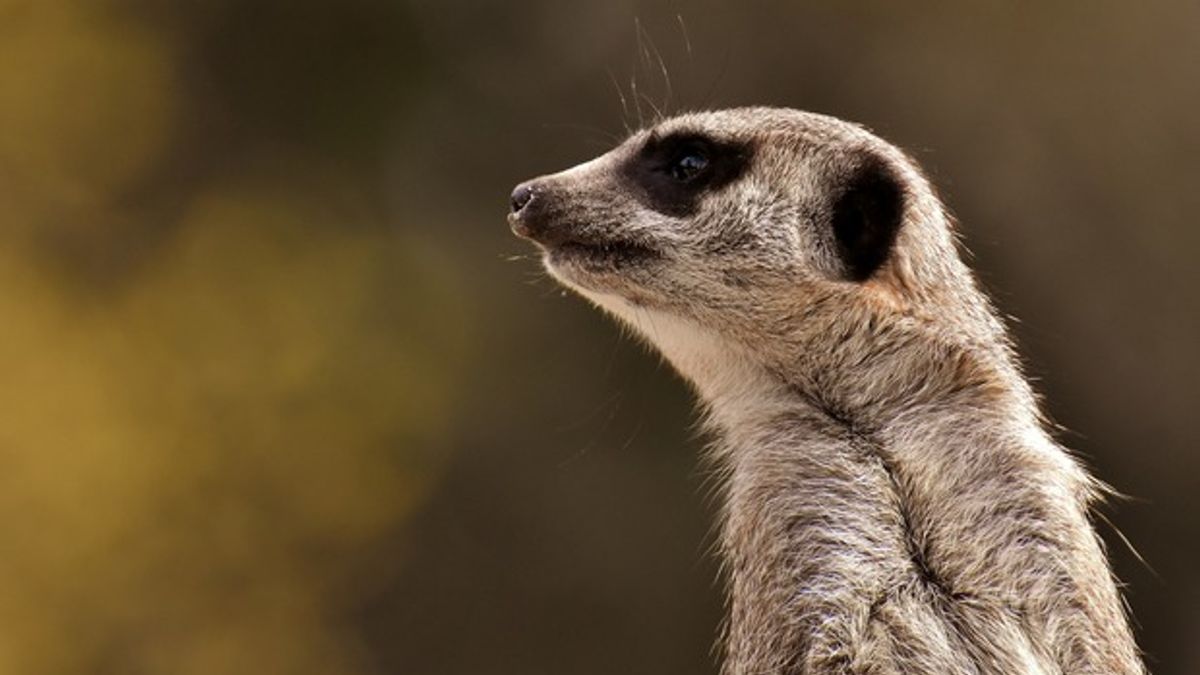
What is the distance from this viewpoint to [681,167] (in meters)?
3.19

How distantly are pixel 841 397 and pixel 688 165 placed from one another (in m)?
0.54

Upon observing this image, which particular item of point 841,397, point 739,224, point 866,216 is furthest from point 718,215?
point 841,397

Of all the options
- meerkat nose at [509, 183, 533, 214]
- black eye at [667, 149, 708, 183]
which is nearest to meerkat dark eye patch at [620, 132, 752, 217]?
black eye at [667, 149, 708, 183]

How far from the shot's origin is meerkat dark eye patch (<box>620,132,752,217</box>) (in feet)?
10.3

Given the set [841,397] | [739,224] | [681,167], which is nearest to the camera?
[841,397]

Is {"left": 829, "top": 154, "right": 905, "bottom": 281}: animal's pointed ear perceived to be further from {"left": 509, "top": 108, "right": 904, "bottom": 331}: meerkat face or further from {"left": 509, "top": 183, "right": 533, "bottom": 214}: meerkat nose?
{"left": 509, "top": 183, "right": 533, "bottom": 214}: meerkat nose

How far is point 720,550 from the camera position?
3049 mm

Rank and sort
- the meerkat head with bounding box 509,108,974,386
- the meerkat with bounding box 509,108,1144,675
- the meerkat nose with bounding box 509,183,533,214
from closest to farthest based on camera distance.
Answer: the meerkat with bounding box 509,108,1144,675
the meerkat head with bounding box 509,108,974,386
the meerkat nose with bounding box 509,183,533,214

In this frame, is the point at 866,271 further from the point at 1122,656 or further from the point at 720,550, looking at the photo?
the point at 1122,656

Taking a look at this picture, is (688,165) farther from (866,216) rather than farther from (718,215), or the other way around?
(866,216)

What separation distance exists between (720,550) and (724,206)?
1.89 feet

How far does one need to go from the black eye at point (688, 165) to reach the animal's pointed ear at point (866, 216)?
0.78ft

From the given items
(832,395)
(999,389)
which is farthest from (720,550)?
(999,389)

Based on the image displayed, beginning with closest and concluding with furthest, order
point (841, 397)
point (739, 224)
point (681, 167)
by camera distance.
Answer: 1. point (841, 397)
2. point (739, 224)
3. point (681, 167)
